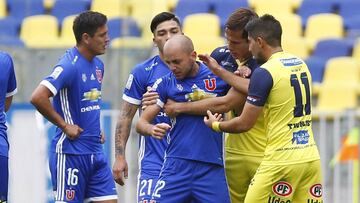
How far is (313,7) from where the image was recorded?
16453 mm

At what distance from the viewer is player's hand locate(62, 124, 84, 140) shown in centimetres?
939

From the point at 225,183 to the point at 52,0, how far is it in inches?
274

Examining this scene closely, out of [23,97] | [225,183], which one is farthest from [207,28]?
Result: [225,183]

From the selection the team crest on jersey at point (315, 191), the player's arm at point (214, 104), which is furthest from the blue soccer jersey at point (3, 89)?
the team crest on jersey at point (315, 191)

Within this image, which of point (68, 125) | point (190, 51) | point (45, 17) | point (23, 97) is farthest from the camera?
point (45, 17)

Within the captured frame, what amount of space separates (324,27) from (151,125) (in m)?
7.98

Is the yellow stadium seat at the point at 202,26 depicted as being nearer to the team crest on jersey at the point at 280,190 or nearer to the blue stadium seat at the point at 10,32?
the blue stadium seat at the point at 10,32

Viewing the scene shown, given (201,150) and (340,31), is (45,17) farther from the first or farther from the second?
(201,150)

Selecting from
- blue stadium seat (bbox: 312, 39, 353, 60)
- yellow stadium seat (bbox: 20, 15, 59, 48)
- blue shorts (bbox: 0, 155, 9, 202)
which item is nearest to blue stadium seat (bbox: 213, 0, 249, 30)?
blue stadium seat (bbox: 312, 39, 353, 60)

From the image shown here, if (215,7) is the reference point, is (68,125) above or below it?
below

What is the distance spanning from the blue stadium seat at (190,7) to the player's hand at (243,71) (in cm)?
802

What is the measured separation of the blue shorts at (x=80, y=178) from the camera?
9.59 m

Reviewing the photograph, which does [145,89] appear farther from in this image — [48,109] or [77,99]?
[48,109]

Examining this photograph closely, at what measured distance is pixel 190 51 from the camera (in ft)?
27.2
